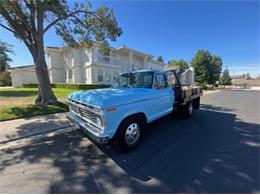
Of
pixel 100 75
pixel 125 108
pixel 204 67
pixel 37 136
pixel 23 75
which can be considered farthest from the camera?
pixel 204 67

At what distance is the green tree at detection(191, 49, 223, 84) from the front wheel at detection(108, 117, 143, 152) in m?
37.7

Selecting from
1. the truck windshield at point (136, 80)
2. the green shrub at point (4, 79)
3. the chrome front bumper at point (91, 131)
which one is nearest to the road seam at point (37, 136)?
the chrome front bumper at point (91, 131)

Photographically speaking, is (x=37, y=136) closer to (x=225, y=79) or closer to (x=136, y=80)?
(x=136, y=80)

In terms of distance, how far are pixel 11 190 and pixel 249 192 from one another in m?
3.91

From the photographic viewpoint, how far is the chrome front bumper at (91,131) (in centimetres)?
311

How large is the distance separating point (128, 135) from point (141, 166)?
82cm

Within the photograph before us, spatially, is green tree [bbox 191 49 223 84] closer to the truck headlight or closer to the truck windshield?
the truck windshield

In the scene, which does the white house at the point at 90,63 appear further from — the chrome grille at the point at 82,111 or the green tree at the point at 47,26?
the chrome grille at the point at 82,111

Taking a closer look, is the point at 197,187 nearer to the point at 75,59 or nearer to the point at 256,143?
the point at 256,143

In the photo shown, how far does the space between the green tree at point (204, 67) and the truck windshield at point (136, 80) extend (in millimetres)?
36256

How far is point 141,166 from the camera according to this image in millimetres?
3182

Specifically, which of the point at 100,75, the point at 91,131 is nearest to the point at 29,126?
the point at 91,131

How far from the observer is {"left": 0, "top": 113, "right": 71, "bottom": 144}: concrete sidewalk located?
4930 millimetres

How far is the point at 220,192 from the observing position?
2430 millimetres
